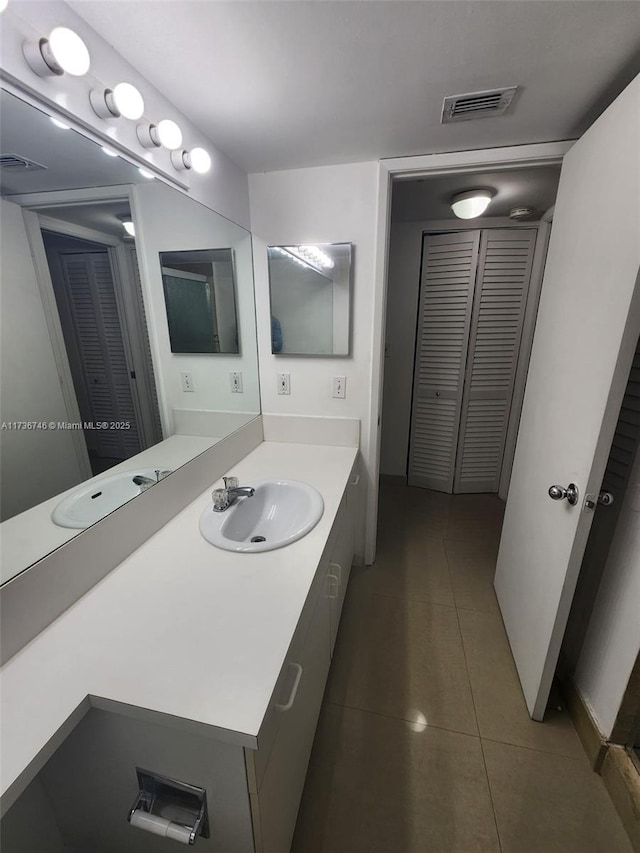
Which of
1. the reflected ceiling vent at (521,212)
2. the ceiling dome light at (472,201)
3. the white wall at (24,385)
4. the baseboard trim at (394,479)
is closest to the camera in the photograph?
the white wall at (24,385)

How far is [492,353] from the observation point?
102 inches

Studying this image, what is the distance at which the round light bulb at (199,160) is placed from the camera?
113 centimetres

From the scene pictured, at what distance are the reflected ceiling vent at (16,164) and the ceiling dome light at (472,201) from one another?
6.42 ft

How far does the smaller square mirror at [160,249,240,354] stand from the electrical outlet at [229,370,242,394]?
101mm

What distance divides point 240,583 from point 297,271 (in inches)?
54.6

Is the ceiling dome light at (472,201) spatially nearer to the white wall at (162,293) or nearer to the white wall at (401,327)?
the white wall at (401,327)

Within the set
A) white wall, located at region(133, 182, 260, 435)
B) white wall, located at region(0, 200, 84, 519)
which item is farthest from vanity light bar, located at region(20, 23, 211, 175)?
white wall, located at region(0, 200, 84, 519)

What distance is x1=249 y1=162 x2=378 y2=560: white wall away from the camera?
1520 mm

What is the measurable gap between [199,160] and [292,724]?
170 cm

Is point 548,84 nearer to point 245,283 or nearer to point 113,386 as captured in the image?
point 245,283

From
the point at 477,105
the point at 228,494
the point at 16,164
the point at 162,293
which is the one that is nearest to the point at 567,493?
the point at 228,494

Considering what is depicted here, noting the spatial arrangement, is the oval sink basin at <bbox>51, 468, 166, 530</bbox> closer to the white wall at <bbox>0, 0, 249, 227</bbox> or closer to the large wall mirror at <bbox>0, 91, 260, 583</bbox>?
the large wall mirror at <bbox>0, 91, 260, 583</bbox>

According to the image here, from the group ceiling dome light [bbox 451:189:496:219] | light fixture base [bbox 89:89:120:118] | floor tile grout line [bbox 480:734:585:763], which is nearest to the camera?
light fixture base [bbox 89:89:120:118]

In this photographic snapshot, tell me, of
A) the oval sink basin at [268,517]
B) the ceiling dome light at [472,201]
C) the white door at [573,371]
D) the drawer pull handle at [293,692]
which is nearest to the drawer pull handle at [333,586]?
the oval sink basin at [268,517]
